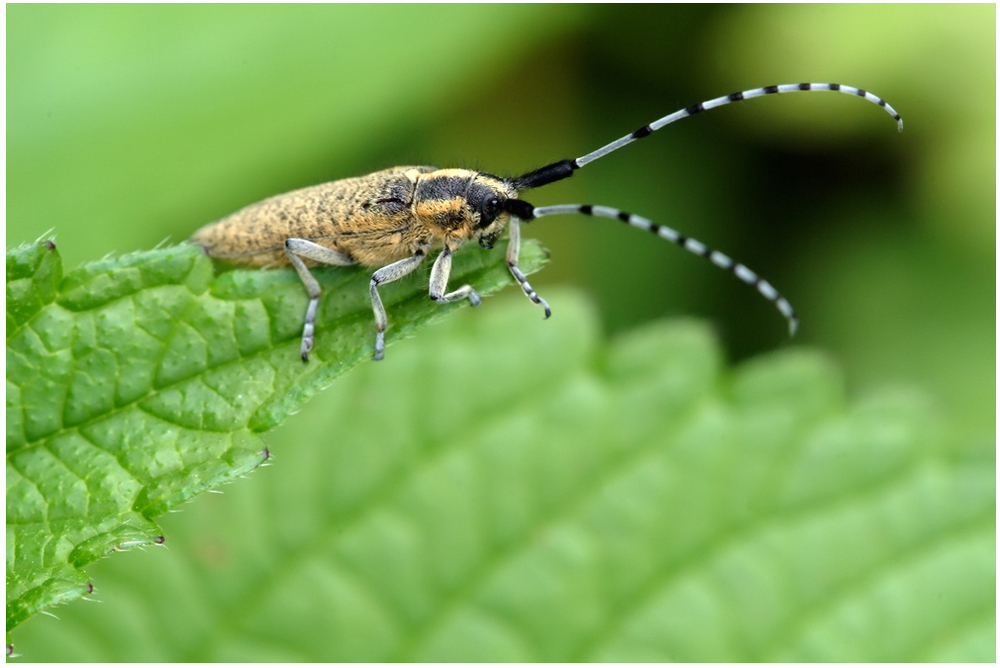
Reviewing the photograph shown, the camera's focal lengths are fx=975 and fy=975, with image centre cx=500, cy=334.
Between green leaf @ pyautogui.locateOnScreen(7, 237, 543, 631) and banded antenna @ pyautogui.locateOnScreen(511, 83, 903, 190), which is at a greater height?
banded antenna @ pyautogui.locateOnScreen(511, 83, 903, 190)

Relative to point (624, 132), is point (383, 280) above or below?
below

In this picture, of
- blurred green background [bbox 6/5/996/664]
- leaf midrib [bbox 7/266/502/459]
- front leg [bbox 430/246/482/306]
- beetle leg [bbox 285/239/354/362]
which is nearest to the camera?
leaf midrib [bbox 7/266/502/459]

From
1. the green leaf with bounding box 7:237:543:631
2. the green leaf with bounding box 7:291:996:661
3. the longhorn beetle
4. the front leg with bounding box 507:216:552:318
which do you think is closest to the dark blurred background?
the longhorn beetle

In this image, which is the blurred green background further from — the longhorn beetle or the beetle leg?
the beetle leg

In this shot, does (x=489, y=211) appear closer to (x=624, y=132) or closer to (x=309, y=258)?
(x=309, y=258)

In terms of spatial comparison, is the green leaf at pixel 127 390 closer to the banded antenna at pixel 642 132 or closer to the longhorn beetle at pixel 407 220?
the longhorn beetle at pixel 407 220

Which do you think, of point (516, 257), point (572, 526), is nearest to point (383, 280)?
point (516, 257)

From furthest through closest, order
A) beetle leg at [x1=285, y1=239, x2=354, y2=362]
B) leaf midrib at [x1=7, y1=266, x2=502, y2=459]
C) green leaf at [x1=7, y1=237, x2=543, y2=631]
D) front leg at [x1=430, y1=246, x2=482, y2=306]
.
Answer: front leg at [x1=430, y1=246, x2=482, y2=306], beetle leg at [x1=285, y1=239, x2=354, y2=362], leaf midrib at [x1=7, y1=266, x2=502, y2=459], green leaf at [x1=7, y1=237, x2=543, y2=631]

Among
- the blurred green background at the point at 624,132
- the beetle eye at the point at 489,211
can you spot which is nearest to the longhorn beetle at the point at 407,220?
the beetle eye at the point at 489,211

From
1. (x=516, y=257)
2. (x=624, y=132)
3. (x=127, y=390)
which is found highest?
(x=624, y=132)
